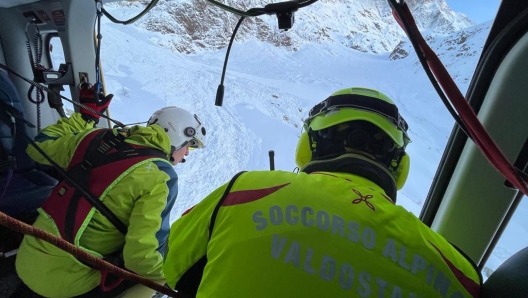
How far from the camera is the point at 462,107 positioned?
0.63m

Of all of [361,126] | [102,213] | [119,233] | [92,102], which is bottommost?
[119,233]

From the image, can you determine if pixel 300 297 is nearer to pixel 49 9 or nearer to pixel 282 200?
pixel 282 200

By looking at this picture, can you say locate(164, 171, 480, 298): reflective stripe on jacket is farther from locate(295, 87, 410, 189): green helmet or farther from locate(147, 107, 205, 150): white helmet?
locate(147, 107, 205, 150): white helmet

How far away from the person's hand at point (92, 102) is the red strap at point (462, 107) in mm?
2357

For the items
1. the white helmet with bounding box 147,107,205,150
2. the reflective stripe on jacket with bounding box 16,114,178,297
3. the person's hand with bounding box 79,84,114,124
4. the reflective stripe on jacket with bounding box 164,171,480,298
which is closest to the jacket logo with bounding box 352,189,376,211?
the reflective stripe on jacket with bounding box 164,171,480,298

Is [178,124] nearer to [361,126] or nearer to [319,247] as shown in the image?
[361,126]

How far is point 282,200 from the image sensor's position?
1.88ft

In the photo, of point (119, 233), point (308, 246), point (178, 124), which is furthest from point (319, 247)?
point (178, 124)

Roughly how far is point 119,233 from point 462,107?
154 centimetres

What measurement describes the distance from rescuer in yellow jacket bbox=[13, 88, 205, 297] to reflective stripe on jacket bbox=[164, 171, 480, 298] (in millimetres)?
882

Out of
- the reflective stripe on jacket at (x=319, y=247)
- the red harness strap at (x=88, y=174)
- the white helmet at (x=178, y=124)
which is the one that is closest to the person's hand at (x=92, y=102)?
the white helmet at (x=178, y=124)

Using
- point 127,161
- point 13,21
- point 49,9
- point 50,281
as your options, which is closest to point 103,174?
point 127,161

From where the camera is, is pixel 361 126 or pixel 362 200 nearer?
pixel 362 200

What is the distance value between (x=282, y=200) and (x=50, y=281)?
1.47 metres
